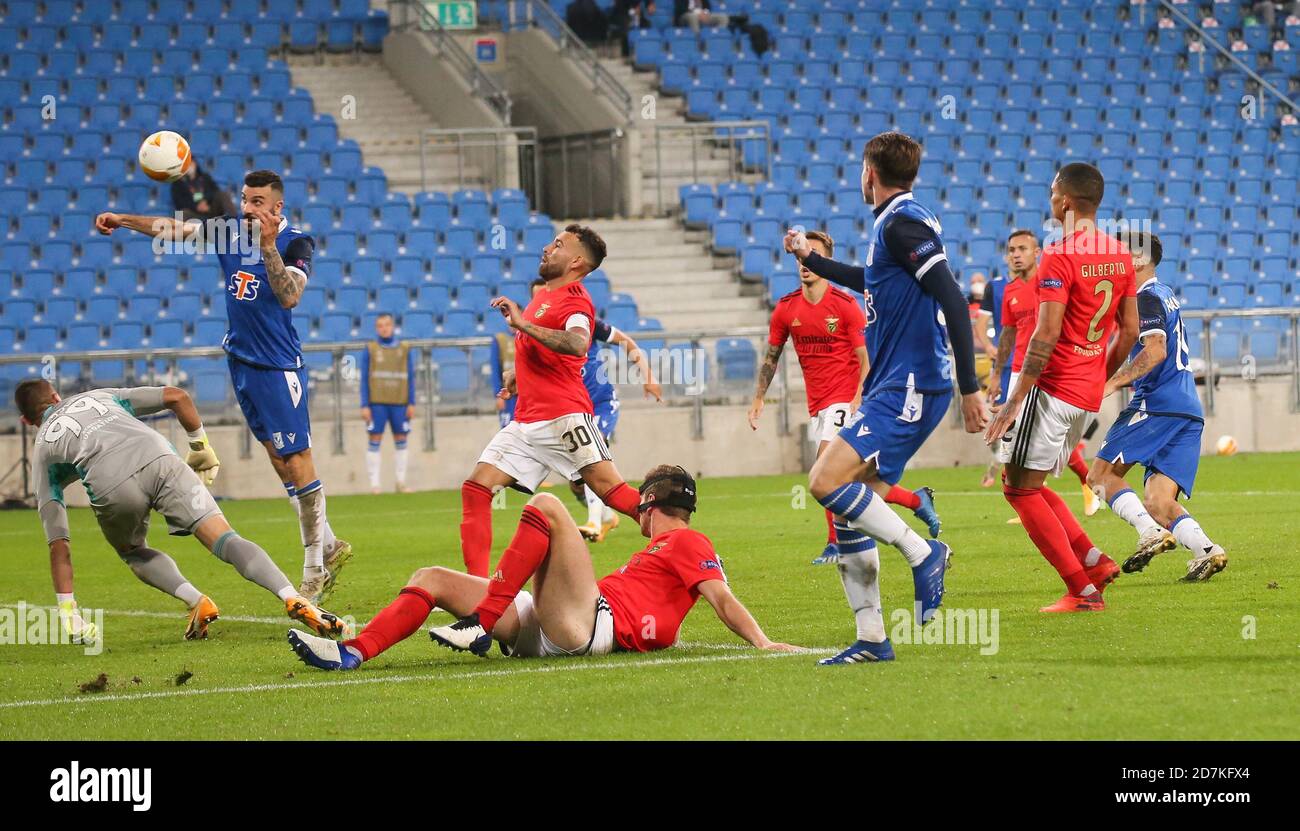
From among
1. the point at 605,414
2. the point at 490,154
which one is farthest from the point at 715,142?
the point at 605,414

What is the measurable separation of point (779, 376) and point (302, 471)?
13.3 meters

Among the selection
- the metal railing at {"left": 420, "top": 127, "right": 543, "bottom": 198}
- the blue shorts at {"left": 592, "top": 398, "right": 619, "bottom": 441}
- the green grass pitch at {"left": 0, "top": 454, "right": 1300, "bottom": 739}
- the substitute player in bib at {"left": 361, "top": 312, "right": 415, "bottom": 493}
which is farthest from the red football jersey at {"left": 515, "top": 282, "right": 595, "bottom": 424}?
the metal railing at {"left": 420, "top": 127, "right": 543, "bottom": 198}

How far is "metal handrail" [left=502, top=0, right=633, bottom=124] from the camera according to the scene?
29422 millimetres

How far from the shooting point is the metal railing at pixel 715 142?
2925 centimetres

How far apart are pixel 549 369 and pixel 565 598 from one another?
2677 mm

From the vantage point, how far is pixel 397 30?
31078mm

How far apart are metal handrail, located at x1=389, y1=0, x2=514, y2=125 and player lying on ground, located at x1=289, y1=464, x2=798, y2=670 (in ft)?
70.2

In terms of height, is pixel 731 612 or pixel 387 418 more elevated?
pixel 731 612

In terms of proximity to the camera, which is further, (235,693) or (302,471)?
(302,471)

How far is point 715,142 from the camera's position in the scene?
30156mm

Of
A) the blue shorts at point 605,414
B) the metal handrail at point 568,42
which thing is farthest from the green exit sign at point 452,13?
the blue shorts at point 605,414

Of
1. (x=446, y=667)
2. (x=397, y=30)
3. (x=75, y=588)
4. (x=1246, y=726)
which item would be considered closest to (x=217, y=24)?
(x=397, y=30)

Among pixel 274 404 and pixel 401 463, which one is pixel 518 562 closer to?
pixel 274 404
